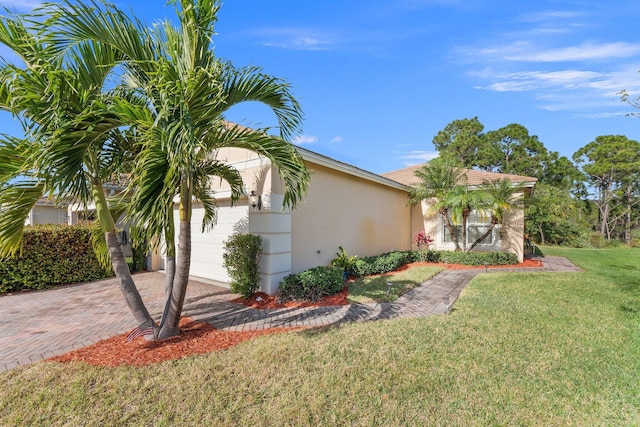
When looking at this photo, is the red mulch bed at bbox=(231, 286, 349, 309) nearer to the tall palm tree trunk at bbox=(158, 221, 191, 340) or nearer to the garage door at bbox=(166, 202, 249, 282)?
the garage door at bbox=(166, 202, 249, 282)

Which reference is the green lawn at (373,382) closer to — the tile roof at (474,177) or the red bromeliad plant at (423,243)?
the red bromeliad plant at (423,243)

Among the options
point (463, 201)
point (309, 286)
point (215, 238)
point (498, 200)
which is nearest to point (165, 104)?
point (309, 286)

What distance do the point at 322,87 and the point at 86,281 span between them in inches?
429

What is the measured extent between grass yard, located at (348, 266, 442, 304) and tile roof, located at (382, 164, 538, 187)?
6.30 metres

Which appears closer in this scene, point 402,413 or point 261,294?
point 402,413

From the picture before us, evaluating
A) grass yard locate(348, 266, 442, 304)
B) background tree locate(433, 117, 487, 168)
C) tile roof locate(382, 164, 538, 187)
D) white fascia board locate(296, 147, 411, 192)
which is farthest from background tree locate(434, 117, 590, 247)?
grass yard locate(348, 266, 442, 304)

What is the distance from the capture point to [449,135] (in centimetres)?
3678

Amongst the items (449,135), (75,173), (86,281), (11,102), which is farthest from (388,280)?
(449,135)

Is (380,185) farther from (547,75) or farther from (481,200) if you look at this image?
(547,75)

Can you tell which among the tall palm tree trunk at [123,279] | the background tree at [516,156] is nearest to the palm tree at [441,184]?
the tall palm tree trunk at [123,279]

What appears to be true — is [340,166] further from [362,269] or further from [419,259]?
[419,259]

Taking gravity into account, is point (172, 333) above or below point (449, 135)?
below

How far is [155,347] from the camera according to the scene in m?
4.76

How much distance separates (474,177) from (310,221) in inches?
481
